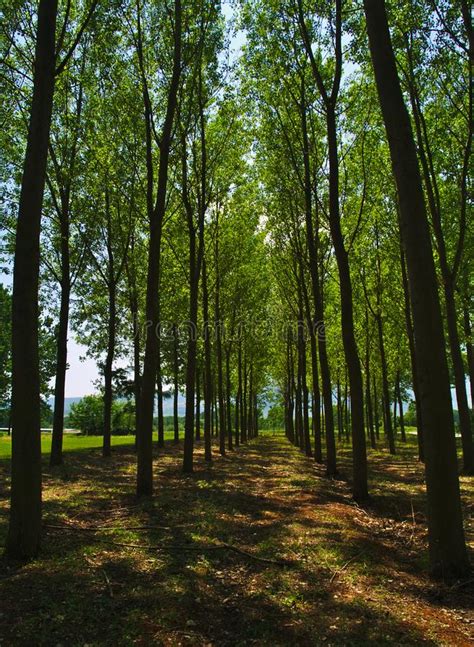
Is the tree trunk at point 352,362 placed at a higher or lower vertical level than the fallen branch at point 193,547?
higher

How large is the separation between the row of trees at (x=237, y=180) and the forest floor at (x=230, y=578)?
2.36ft

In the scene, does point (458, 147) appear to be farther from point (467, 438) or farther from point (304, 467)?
point (304, 467)

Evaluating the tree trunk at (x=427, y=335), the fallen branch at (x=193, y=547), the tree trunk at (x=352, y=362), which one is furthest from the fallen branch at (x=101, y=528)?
the tree trunk at (x=352, y=362)

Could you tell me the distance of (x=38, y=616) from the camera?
165 inches

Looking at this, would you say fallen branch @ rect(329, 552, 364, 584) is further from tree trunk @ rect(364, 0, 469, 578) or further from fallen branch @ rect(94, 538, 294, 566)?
tree trunk @ rect(364, 0, 469, 578)

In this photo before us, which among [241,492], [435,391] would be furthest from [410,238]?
[241,492]

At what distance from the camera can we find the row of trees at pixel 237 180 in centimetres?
575

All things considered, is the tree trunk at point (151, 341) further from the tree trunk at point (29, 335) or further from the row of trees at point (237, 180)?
the tree trunk at point (29, 335)

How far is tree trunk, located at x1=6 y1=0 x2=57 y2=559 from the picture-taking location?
18.5ft

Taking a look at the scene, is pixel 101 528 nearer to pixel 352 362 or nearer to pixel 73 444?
pixel 352 362

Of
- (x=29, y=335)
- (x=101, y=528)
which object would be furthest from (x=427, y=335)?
(x=101, y=528)

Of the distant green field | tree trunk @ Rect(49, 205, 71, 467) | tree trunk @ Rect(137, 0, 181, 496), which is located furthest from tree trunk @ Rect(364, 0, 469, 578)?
the distant green field

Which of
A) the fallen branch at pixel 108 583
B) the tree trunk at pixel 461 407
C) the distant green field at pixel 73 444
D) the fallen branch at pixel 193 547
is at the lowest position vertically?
the distant green field at pixel 73 444

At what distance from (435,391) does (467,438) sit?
1052 centimetres
